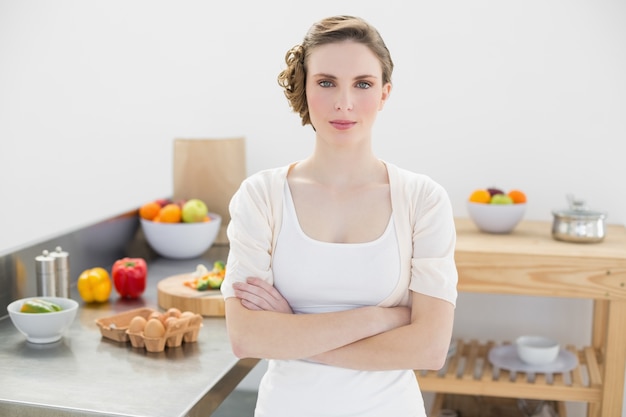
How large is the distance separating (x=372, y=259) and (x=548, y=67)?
65.6 inches

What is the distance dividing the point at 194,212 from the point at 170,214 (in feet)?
0.27

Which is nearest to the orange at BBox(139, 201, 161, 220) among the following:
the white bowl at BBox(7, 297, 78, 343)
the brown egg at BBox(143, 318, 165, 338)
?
the white bowl at BBox(7, 297, 78, 343)

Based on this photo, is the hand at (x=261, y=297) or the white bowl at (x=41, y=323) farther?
the white bowl at (x=41, y=323)

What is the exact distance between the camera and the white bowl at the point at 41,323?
198cm

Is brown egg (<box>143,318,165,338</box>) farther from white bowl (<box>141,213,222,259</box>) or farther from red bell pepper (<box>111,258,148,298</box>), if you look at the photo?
white bowl (<box>141,213,222,259</box>)

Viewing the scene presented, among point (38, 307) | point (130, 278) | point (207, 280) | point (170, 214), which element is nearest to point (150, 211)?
point (170, 214)

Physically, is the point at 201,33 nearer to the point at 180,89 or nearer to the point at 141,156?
the point at 180,89

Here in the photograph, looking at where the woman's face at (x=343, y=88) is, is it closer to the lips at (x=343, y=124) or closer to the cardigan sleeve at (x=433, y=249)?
→ the lips at (x=343, y=124)

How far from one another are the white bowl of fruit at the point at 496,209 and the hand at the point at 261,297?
4.34 ft

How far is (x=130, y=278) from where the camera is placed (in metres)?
2.42

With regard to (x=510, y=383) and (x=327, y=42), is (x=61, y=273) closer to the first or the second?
(x=327, y=42)

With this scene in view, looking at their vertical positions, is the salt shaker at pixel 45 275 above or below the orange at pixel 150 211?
below

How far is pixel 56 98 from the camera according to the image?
3.44 m

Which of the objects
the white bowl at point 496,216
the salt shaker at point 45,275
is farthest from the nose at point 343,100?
the white bowl at point 496,216
